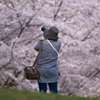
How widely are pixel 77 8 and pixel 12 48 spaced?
2806 mm

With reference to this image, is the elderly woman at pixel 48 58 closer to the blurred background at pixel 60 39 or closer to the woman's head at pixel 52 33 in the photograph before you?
the woman's head at pixel 52 33

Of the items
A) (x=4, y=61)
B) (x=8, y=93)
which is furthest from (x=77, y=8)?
(x=8, y=93)

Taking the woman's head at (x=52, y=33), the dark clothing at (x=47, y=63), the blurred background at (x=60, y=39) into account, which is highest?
the woman's head at (x=52, y=33)

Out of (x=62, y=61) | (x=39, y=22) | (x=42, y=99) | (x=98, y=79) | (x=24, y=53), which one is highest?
(x=42, y=99)

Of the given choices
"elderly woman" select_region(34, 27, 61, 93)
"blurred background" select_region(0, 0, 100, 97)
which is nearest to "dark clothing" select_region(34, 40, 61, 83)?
"elderly woman" select_region(34, 27, 61, 93)

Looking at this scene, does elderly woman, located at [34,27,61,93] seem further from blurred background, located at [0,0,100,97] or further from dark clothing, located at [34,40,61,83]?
blurred background, located at [0,0,100,97]

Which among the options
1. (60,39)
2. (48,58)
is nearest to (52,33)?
(48,58)

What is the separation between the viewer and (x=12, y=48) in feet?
29.7

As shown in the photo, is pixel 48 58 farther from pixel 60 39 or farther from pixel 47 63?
pixel 60 39

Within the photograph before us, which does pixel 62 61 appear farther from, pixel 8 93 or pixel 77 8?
pixel 8 93

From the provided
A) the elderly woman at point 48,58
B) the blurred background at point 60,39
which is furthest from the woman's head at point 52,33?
the blurred background at point 60,39

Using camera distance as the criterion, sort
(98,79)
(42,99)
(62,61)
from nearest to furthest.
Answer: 1. (42,99)
2. (62,61)
3. (98,79)

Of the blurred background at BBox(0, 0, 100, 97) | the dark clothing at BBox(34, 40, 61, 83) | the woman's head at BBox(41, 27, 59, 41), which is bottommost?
the blurred background at BBox(0, 0, 100, 97)

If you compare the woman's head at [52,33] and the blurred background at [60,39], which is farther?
the blurred background at [60,39]
